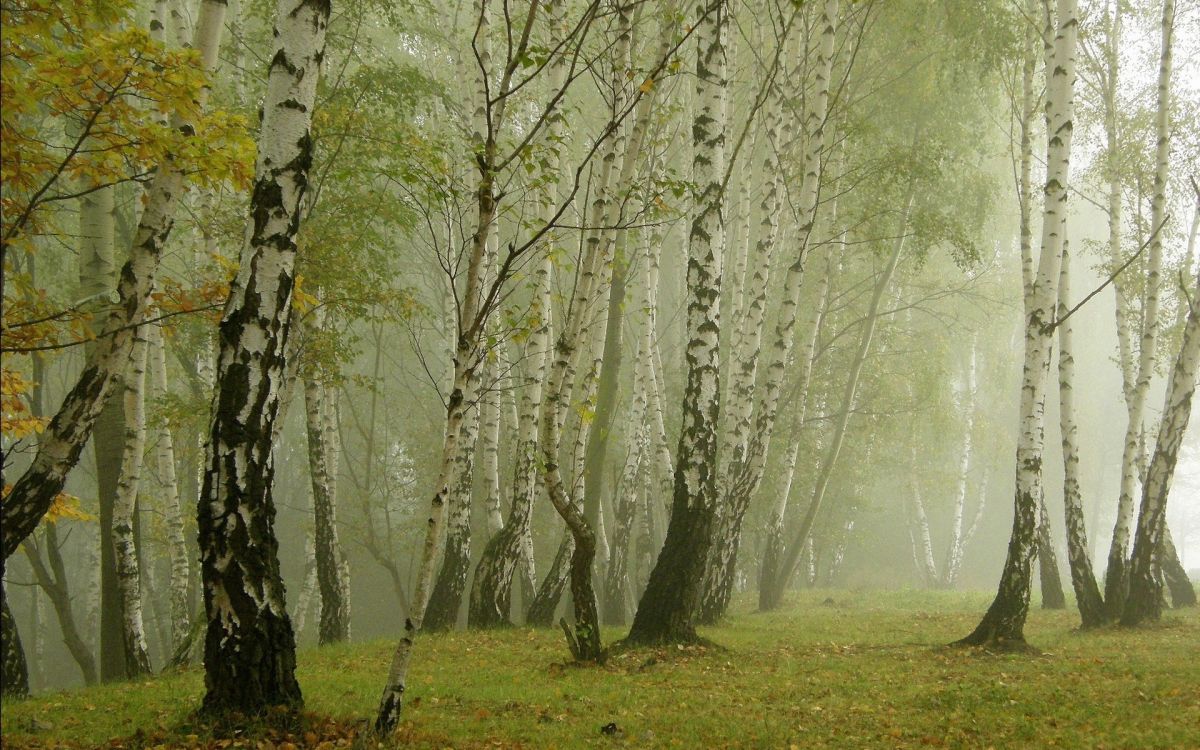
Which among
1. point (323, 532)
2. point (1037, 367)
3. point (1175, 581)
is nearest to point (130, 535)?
point (323, 532)

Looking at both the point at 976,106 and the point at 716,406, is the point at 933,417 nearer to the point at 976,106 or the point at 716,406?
the point at 976,106

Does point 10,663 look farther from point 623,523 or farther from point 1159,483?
point 1159,483

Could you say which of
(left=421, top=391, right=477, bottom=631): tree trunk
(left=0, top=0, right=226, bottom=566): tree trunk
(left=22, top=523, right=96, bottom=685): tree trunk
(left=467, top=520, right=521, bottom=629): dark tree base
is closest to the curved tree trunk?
(left=467, top=520, right=521, bottom=629): dark tree base

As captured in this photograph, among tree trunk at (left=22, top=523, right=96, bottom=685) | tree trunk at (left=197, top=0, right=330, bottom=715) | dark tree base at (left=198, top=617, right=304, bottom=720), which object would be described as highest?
tree trunk at (left=197, top=0, right=330, bottom=715)

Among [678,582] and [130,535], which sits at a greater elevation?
[130,535]

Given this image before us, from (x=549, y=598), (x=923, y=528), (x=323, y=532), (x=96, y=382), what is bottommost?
(x=549, y=598)

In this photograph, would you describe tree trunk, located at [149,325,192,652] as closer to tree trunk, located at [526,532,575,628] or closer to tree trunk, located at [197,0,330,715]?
tree trunk, located at [526,532,575,628]

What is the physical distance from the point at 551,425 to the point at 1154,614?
376 inches

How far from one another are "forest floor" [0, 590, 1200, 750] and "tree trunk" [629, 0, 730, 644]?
49cm

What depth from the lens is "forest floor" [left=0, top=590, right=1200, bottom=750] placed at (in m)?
5.54

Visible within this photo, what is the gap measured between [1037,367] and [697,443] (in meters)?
4.22

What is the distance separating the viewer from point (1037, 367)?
957cm

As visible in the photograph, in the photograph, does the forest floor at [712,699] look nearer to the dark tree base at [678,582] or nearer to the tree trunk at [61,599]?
the dark tree base at [678,582]

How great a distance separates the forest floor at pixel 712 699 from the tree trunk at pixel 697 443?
49cm
